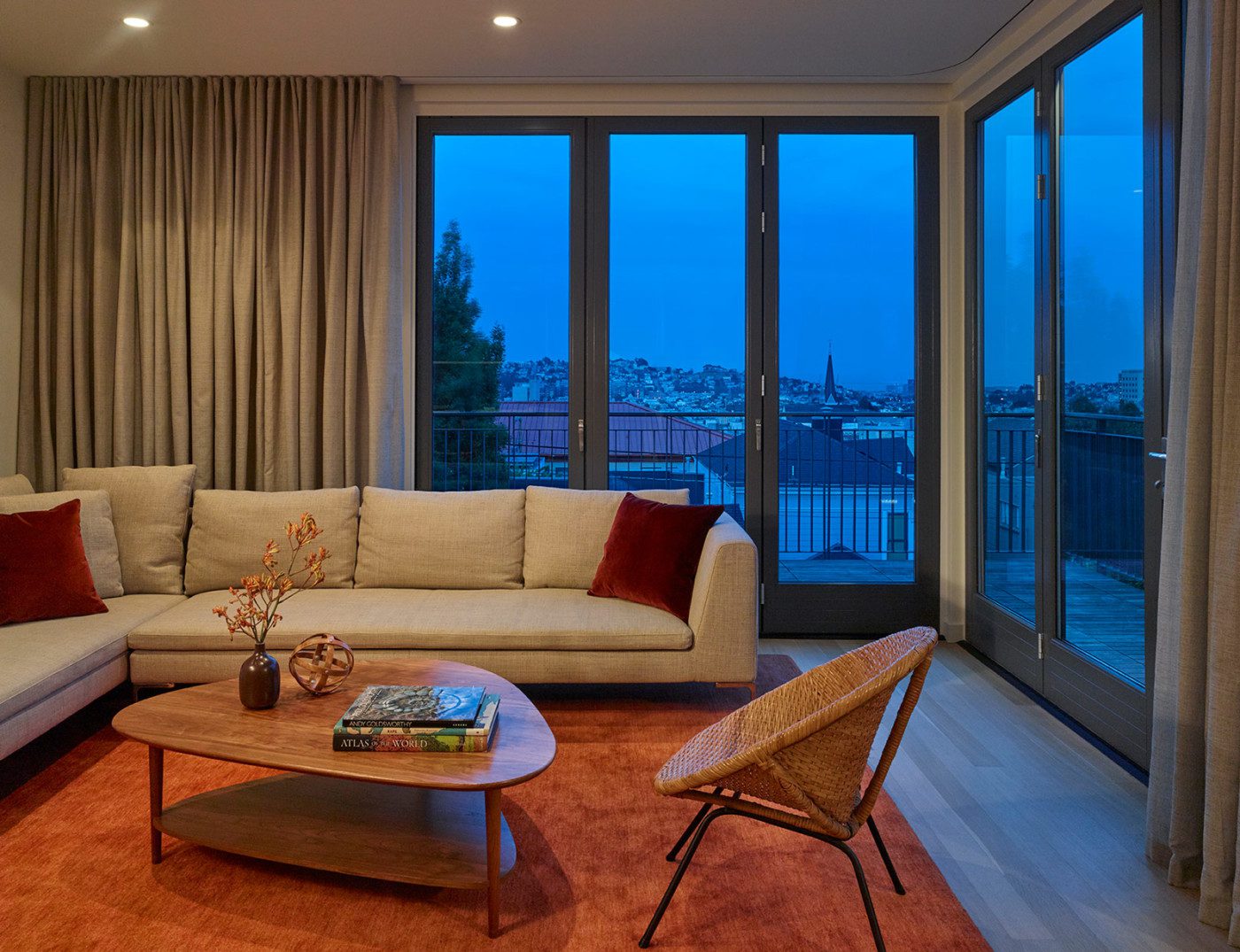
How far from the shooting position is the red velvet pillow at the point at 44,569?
134 inches

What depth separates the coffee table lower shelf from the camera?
2.30 m

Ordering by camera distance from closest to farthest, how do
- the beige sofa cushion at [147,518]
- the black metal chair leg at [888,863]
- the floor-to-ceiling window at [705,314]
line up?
the black metal chair leg at [888,863], the beige sofa cushion at [147,518], the floor-to-ceiling window at [705,314]

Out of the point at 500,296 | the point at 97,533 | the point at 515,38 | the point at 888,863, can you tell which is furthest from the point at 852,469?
the point at 97,533

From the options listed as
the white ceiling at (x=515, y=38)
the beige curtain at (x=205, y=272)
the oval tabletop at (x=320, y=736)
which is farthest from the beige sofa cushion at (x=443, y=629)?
the white ceiling at (x=515, y=38)

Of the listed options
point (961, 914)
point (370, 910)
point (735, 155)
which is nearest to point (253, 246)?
point (735, 155)

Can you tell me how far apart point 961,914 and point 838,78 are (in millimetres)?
3684

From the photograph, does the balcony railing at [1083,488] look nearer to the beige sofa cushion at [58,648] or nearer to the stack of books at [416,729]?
the stack of books at [416,729]

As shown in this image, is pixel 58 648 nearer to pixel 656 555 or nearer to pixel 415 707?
pixel 415 707

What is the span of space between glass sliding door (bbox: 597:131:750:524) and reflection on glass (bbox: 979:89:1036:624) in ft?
3.64

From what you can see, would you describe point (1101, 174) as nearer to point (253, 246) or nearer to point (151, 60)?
point (253, 246)

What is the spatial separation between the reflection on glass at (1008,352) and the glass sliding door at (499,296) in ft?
6.31

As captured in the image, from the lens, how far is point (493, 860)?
2172 mm

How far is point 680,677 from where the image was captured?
11.8 feet

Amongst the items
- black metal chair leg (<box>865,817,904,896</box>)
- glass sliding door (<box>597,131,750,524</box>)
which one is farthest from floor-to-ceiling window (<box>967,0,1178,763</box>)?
black metal chair leg (<box>865,817,904,896</box>)
